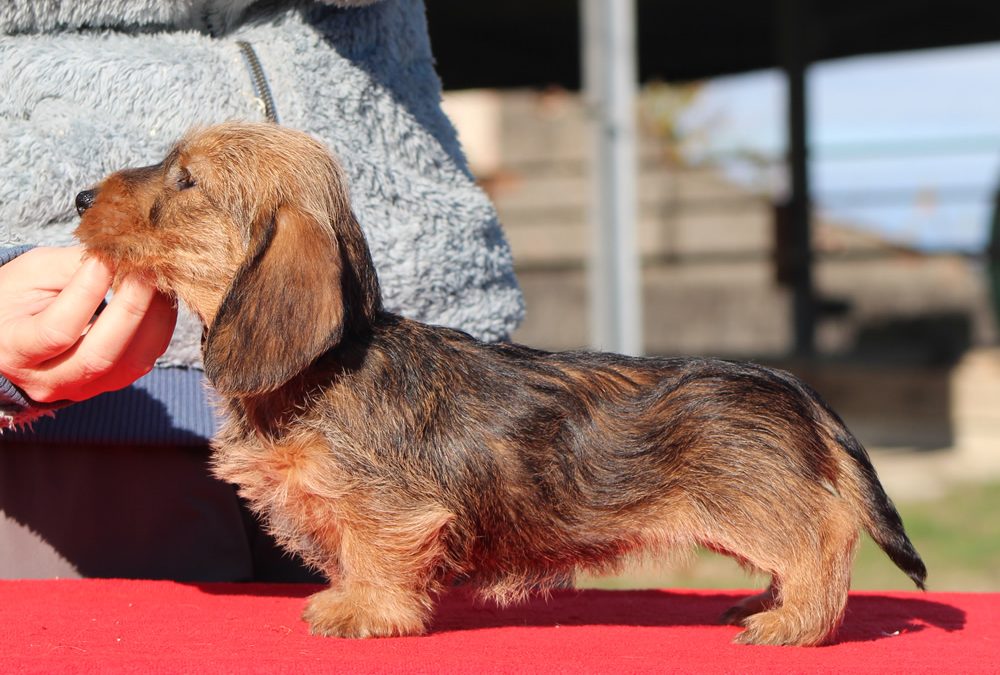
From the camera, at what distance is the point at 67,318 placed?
7.88ft

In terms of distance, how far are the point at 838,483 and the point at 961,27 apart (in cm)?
1469

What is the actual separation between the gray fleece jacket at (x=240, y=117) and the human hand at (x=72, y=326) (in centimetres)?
30

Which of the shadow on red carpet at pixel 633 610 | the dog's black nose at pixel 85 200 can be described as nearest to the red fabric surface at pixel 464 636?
the shadow on red carpet at pixel 633 610

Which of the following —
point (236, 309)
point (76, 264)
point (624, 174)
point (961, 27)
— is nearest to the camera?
point (236, 309)

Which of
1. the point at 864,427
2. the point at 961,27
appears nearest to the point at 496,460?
the point at 864,427

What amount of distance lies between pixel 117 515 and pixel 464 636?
3.80 feet

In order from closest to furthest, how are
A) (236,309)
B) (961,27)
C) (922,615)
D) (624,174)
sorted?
(236,309)
(922,615)
(624,174)
(961,27)

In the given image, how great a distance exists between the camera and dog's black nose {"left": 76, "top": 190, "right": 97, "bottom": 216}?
8.24 feet

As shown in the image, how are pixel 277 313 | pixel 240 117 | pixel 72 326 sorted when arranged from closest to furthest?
pixel 277 313 < pixel 72 326 < pixel 240 117

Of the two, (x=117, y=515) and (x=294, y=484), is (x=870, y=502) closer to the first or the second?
(x=294, y=484)

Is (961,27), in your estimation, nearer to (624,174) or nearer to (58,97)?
(624,174)

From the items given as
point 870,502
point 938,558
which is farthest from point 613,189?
point 870,502

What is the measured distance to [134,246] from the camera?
2.45 metres

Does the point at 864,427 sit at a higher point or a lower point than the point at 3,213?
lower
